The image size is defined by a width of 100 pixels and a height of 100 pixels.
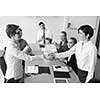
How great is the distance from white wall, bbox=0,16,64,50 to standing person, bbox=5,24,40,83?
4 cm

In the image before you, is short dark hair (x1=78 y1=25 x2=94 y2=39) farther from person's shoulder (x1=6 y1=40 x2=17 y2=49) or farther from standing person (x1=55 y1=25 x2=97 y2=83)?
person's shoulder (x1=6 y1=40 x2=17 y2=49)

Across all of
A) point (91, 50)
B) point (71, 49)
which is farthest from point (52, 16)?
point (91, 50)

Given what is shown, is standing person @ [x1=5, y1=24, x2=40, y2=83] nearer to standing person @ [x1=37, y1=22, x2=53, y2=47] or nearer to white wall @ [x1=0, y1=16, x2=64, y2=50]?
white wall @ [x1=0, y1=16, x2=64, y2=50]

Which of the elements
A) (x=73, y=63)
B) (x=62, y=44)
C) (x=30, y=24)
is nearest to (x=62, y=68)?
(x=73, y=63)

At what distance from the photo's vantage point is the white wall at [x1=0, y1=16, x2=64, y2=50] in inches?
64.8

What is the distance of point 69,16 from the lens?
65.7 inches

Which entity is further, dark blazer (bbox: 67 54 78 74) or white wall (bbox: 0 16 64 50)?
dark blazer (bbox: 67 54 78 74)

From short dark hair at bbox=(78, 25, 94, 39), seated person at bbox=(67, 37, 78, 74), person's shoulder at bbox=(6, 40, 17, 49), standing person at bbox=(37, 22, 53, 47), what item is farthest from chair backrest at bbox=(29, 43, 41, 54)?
short dark hair at bbox=(78, 25, 94, 39)

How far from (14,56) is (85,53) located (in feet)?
1.91

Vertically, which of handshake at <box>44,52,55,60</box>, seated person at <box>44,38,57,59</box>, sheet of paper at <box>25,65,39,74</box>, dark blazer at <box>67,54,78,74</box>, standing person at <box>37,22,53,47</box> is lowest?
sheet of paper at <box>25,65,39,74</box>

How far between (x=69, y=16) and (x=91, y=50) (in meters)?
0.33

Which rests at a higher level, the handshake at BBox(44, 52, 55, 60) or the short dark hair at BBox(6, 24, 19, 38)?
the short dark hair at BBox(6, 24, 19, 38)

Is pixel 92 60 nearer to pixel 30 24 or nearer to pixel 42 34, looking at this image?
pixel 42 34
